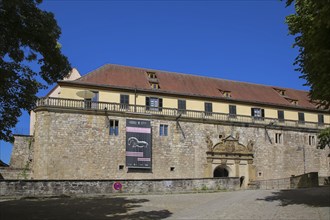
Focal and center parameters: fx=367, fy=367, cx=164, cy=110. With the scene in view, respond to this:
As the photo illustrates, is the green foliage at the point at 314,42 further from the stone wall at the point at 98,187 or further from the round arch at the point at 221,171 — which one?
the round arch at the point at 221,171

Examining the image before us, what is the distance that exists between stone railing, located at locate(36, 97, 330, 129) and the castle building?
0.09 metres

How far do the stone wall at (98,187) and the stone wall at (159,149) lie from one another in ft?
26.3

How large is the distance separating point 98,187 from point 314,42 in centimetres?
1504

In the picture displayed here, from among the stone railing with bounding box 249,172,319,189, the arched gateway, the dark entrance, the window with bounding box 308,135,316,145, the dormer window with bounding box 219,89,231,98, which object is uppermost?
the dormer window with bounding box 219,89,231,98

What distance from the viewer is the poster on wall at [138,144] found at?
3177 cm

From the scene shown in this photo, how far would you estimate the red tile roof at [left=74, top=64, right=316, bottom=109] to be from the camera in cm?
3525

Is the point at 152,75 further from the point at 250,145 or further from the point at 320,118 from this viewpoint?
the point at 320,118

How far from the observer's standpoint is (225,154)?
35.8 m

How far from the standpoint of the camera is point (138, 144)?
32188 millimetres

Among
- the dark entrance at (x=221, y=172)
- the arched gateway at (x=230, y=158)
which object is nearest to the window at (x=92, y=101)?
the arched gateway at (x=230, y=158)

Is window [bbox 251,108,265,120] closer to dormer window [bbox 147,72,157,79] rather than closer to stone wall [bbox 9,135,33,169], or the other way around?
dormer window [bbox 147,72,157,79]

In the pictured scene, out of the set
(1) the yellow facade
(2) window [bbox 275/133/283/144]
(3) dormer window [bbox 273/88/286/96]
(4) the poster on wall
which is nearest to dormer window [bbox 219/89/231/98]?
(1) the yellow facade

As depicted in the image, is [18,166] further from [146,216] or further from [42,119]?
[146,216]

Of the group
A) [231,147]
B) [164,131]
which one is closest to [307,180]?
[231,147]
